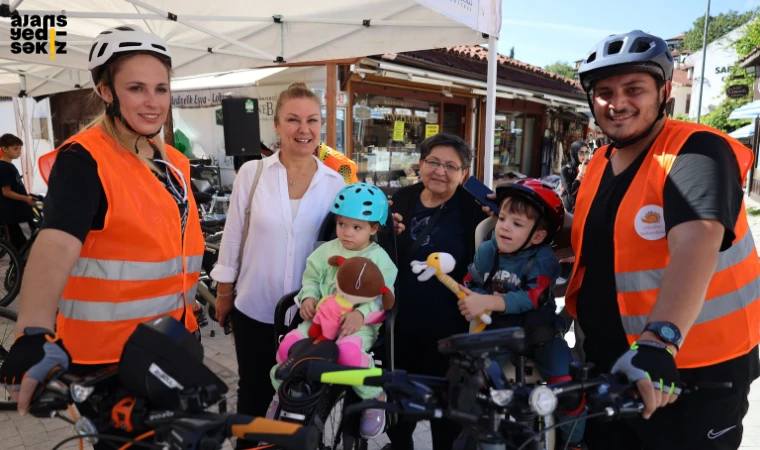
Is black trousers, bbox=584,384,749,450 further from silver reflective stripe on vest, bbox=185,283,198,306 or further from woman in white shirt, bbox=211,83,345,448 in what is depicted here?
silver reflective stripe on vest, bbox=185,283,198,306

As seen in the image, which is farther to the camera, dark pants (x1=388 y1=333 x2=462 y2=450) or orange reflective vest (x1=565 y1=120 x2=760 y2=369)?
dark pants (x1=388 y1=333 x2=462 y2=450)

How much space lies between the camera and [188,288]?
6.12 ft

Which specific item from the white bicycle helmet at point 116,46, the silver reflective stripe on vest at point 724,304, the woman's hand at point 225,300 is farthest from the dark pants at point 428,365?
the white bicycle helmet at point 116,46

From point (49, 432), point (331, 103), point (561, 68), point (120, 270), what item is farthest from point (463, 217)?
point (561, 68)

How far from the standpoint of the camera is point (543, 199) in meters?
2.16

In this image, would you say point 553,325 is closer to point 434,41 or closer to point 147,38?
point 147,38

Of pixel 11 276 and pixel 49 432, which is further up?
pixel 11 276

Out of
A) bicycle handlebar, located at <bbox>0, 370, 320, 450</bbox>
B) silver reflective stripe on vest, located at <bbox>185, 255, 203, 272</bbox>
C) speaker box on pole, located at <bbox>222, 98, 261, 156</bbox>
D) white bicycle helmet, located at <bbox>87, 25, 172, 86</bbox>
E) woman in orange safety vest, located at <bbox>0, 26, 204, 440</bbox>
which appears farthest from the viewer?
speaker box on pole, located at <bbox>222, 98, 261, 156</bbox>

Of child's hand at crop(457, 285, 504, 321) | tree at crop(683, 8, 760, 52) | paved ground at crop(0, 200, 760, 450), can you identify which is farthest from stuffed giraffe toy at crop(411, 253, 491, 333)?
tree at crop(683, 8, 760, 52)

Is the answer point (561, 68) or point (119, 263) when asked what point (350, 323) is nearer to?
point (119, 263)

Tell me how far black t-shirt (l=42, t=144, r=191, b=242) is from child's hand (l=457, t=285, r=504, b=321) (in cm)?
140

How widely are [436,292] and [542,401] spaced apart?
1383mm

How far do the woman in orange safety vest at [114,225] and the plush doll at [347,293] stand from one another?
1.84ft

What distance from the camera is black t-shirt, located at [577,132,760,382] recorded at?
140 cm
